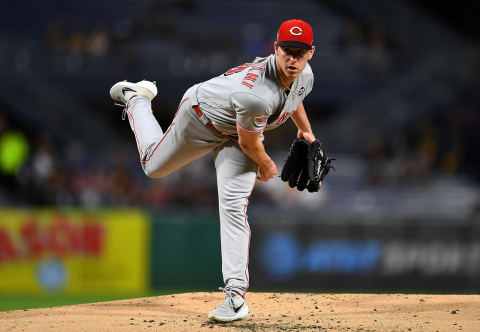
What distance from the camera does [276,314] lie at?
5512 mm

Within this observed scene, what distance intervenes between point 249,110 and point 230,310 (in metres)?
1.28

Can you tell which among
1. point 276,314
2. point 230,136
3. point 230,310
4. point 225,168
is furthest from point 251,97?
point 276,314

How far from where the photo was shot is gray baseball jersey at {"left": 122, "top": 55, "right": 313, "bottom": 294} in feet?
15.9

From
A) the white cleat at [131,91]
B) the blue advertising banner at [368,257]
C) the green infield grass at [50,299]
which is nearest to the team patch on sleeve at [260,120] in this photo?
the white cleat at [131,91]

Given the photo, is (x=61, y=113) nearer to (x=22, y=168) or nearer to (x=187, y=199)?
(x=22, y=168)

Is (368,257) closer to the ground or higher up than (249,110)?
closer to the ground

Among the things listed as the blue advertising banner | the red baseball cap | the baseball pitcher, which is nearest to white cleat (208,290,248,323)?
the baseball pitcher

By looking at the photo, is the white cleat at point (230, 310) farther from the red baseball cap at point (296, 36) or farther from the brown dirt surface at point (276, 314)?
the red baseball cap at point (296, 36)

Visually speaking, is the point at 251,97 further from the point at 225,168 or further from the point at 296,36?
the point at 225,168

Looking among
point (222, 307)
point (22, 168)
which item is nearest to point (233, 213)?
point (222, 307)

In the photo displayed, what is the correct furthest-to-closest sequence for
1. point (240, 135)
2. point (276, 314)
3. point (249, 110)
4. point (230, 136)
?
point (276, 314), point (230, 136), point (240, 135), point (249, 110)

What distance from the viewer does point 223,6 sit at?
1603cm

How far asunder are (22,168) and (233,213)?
7524mm

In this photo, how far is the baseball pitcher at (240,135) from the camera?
4.71 meters
